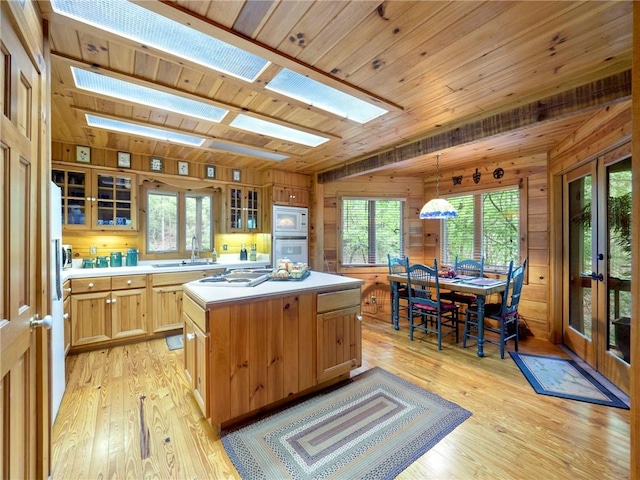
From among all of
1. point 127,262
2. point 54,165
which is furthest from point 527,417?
point 54,165

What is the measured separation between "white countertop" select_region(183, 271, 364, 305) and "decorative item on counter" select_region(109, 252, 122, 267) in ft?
6.77

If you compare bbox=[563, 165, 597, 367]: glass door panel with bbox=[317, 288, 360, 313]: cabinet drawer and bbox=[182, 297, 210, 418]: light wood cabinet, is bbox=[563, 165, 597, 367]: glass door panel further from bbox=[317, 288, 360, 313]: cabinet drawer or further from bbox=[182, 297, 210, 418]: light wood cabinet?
bbox=[182, 297, 210, 418]: light wood cabinet

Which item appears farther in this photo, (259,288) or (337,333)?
(337,333)

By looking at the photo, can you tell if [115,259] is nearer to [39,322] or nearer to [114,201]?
[114,201]

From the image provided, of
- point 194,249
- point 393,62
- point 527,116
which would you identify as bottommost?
point 194,249

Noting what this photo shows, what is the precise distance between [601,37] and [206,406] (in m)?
3.18

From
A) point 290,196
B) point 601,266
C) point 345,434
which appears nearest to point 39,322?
point 345,434

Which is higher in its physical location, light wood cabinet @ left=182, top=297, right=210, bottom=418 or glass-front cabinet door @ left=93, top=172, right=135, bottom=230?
glass-front cabinet door @ left=93, top=172, right=135, bottom=230

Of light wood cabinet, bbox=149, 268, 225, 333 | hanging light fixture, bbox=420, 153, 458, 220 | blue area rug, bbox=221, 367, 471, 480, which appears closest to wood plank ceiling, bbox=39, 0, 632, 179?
hanging light fixture, bbox=420, 153, 458, 220

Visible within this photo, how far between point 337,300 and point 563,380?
7.18ft

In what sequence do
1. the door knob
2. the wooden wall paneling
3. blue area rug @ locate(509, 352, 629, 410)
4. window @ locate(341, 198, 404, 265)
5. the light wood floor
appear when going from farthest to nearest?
window @ locate(341, 198, 404, 265) < blue area rug @ locate(509, 352, 629, 410) < the light wood floor < the door knob < the wooden wall paneling

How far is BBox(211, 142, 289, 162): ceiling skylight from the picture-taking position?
11.3ft

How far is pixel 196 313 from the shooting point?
197 cm

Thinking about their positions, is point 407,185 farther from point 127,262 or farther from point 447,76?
point 127,262
